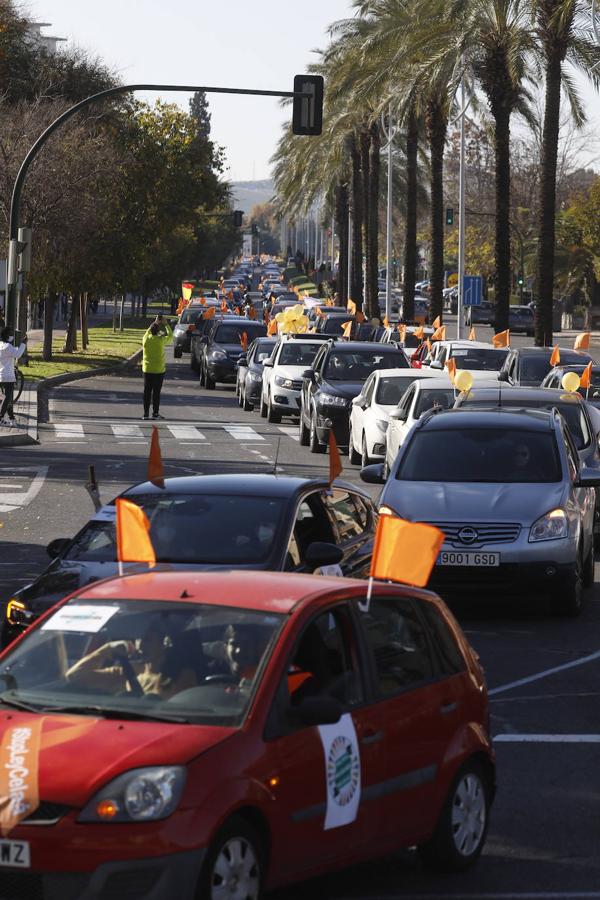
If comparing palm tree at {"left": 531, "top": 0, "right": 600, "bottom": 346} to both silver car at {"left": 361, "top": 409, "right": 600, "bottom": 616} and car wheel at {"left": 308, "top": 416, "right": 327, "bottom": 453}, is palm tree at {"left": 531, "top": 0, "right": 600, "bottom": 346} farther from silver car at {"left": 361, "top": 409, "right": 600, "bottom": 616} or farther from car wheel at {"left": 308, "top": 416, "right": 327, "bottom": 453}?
silver car at {"left": 361, "top": 409, "right": 600, "bottom": 616}

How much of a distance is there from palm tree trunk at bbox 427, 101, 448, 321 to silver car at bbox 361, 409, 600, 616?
4017cm

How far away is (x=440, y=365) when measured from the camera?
33.1 meters

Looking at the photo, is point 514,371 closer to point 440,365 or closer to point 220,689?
point 440,365

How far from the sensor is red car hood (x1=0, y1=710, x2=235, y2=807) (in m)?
5.57

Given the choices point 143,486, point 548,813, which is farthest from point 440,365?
point 548,813

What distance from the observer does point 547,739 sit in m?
9.96

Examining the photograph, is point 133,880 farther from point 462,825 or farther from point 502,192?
point 502,192

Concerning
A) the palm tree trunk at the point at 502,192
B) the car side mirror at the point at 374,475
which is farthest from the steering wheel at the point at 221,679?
the palm tree trunk at the point at 502,192

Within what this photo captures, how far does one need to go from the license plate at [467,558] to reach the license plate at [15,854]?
854 centimetres

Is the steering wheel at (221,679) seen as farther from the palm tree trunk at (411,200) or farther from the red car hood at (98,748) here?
the palm tree trunk at (411,200)

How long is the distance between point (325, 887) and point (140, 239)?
5021 cm

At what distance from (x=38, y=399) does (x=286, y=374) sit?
6244 millimetres

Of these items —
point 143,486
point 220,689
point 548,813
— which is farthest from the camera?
point 143,486

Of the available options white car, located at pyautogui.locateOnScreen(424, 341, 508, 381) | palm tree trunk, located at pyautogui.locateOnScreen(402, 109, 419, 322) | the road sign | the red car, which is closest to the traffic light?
white car, located at pyautogui.locateOnScreen(424, 341, 508, 381)
